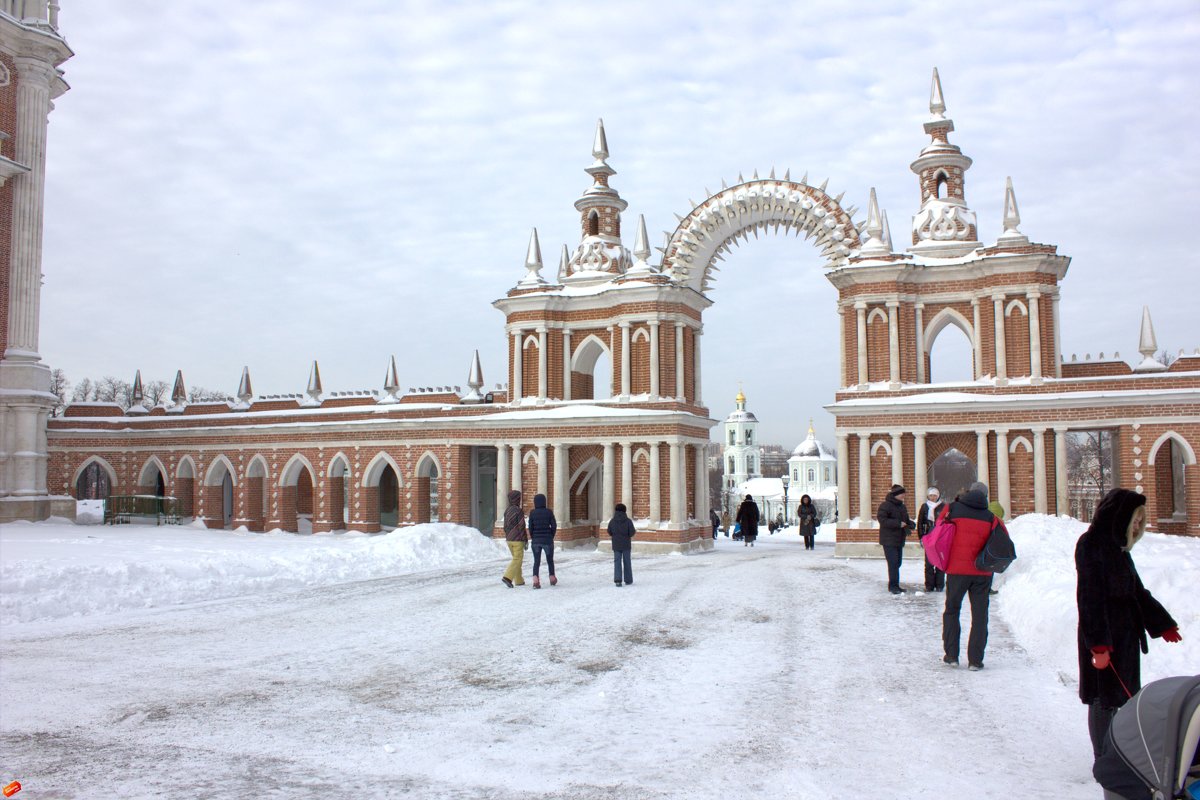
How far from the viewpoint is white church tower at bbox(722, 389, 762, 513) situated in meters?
102

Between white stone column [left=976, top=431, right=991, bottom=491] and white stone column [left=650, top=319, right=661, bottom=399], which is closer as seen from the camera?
white stone column [left=976, top=431, right=991, bottom=491]

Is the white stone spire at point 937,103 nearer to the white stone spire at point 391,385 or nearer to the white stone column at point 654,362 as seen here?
the white stone column at point 654,362

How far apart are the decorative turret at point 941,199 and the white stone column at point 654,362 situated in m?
8.29

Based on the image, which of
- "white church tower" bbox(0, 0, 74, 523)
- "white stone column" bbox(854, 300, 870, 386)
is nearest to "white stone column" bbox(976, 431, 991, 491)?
"white stone column" bbox(854, 300, 870, 386)

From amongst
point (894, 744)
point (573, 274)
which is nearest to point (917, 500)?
point (573, 274)

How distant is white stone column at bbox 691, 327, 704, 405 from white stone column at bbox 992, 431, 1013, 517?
9.99 meters

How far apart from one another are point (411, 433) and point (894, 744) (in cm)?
2728

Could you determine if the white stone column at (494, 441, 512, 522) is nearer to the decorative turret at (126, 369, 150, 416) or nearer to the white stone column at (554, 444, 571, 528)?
the white stone column at (554, 444, 571, 528)

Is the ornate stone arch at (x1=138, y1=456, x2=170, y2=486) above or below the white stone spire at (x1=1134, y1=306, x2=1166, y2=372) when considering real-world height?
below

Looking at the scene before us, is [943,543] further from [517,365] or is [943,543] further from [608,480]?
[517,365]

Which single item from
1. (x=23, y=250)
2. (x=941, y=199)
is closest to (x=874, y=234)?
(x=941, y=199)

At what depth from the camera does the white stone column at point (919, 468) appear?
82.0ft

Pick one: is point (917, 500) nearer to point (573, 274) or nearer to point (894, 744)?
point (573, 274)

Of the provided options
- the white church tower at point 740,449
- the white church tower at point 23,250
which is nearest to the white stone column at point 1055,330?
the white church tower at point 23,250
